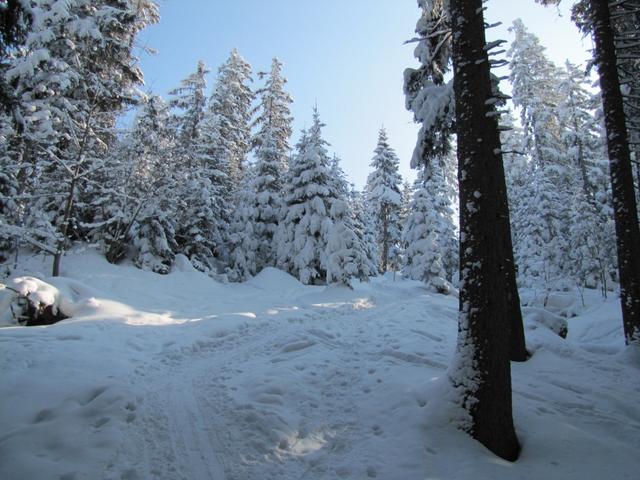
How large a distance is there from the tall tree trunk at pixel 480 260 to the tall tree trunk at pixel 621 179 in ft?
15.8

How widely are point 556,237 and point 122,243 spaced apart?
88.8ft

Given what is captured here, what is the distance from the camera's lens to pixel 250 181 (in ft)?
76.7

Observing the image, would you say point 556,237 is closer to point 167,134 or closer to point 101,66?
point 167,134

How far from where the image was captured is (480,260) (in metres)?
4.41

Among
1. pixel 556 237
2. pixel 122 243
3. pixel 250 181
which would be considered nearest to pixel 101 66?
pixel 122 243

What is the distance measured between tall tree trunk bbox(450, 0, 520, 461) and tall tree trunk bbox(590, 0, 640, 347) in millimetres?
4814

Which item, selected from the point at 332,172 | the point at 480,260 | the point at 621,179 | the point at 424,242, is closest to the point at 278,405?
the point at 480,260

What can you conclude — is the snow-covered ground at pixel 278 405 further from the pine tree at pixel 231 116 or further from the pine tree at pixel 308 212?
the pine tree at pixel 231 116

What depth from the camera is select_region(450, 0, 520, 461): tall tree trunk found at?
429 centimetres

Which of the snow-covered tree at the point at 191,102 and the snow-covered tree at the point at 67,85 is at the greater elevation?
the snow-covered tree at the point at 191,102

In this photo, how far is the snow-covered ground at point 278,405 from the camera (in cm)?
375

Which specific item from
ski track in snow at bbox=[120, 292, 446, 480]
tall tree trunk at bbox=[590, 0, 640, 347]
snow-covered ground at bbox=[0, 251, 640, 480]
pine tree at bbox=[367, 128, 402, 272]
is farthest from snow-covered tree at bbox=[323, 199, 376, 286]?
pine tree at bbox=[367, 128, 402, 272]

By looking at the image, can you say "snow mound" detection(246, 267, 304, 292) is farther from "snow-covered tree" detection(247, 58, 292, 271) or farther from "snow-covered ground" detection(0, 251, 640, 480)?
"snow-covered ground" detection(0, 251, 640, 480)

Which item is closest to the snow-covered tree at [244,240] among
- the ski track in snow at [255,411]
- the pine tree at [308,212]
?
the pine tree at [308,212]
